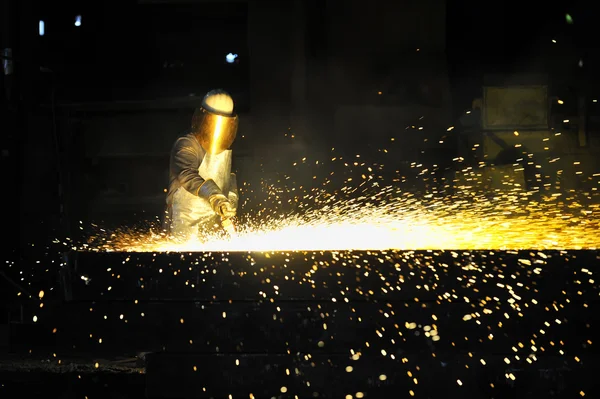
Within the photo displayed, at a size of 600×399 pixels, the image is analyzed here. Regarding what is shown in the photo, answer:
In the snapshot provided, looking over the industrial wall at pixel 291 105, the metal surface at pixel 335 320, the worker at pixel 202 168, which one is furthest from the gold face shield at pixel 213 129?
the industrial wall at pixel 291 105

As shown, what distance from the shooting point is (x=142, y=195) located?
662 centimetres

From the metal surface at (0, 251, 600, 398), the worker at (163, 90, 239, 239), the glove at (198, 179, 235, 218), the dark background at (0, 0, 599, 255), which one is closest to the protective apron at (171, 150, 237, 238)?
the worker at (163, 90, 239, 239)

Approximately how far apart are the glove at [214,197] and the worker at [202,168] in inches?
2.8

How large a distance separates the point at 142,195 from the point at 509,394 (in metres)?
4.27

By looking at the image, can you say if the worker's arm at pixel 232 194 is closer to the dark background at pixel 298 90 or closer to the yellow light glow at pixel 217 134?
the yellow light glow at pixel 217 134

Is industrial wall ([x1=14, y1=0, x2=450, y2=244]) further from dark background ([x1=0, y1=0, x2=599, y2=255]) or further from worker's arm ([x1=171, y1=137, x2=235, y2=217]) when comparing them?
worker's arm ([x1=171, y1=137, x2=235, y2=217])

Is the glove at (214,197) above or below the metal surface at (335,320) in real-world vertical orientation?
above

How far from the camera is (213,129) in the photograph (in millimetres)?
4309

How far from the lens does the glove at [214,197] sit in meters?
4.00

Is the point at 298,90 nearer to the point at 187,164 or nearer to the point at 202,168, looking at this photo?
the point at 202,168

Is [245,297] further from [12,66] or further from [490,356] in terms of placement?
[12,66]

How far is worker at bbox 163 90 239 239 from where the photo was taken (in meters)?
4.26

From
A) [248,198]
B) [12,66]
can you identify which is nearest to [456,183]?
[248,198]

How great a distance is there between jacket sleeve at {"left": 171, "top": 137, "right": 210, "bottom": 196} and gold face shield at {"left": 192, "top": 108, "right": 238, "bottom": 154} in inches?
2.7
